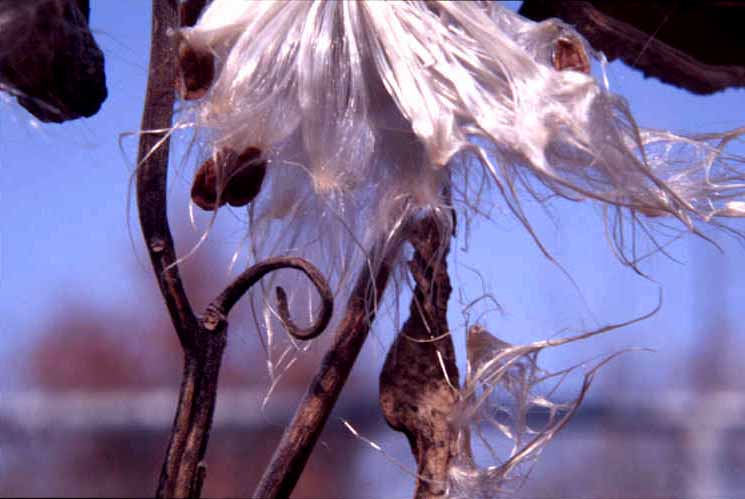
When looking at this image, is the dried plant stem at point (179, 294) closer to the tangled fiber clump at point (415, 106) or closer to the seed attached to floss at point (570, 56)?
the tangled fiber clump at point (415, 106)

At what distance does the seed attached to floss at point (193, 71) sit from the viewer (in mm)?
438

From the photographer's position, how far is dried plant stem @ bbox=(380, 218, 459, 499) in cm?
46

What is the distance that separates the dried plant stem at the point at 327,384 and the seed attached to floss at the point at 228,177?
0.29ft

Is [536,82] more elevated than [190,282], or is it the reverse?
[536,82]

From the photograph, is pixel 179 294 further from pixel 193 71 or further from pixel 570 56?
pixel 570 56

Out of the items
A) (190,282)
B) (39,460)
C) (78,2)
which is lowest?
(39,460)

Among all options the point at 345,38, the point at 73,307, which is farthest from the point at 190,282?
the point at 345,38

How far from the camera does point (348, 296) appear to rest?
0.51 m

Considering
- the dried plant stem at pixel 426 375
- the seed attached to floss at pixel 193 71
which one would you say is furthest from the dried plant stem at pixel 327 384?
the seed attached to floss at pixel 193 71

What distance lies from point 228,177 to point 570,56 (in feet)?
0.67

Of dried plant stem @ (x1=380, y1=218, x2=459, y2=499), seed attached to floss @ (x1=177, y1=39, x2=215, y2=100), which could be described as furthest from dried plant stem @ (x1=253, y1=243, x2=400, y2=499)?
seed attached to floss @ (x1=177, y1=39, x2=215, y2=100)

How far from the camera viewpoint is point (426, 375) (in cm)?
Answer: 47

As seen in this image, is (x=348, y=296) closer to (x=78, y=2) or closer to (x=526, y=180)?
(x=526, y=180)

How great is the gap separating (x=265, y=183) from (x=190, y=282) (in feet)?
0.27
